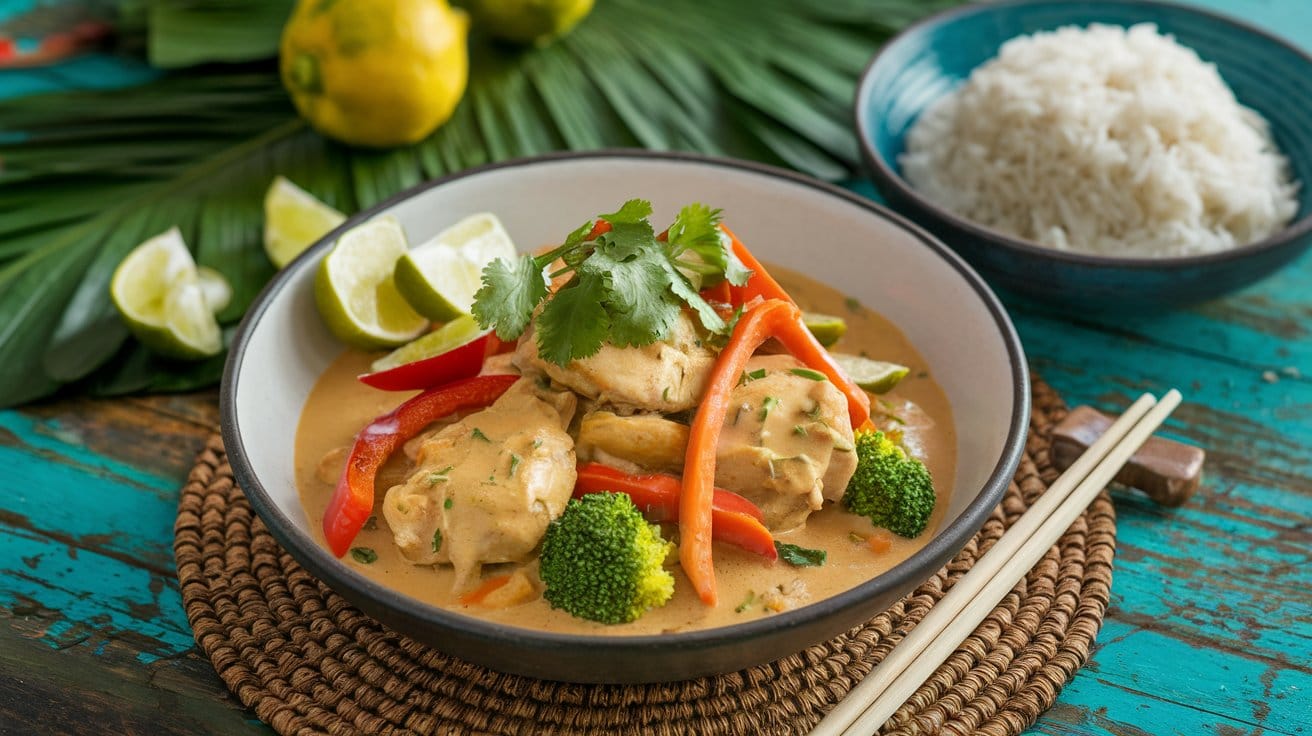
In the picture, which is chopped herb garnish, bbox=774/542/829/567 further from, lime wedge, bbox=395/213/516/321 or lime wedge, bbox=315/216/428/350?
lime wedge, bbox=315/216/428/350

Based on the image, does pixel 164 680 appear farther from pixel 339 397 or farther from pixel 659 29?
pixel 659 29

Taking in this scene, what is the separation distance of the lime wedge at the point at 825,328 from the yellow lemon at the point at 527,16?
2.11 meters

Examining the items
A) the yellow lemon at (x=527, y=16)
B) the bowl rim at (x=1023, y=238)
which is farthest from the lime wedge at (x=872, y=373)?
the yellow lemon at (x=527, y=16)

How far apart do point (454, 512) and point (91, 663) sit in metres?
0.99

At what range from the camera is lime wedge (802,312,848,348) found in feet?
10.3

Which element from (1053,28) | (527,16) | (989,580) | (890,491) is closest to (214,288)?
(527,16)

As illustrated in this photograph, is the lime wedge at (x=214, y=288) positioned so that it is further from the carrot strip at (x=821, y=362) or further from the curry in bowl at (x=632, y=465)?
the carrot strip at (x=821, y=362)

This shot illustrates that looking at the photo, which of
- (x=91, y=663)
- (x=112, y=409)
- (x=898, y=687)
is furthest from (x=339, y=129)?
(x=898, y=687)

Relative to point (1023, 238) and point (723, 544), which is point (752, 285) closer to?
point (723, 544)

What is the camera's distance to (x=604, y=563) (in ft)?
7.75

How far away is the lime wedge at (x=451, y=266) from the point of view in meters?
3.19

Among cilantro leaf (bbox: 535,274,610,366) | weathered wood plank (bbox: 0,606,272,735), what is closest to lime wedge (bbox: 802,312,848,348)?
cilantro leaf (bbox: 535,274,610,366)

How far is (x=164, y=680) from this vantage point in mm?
2627

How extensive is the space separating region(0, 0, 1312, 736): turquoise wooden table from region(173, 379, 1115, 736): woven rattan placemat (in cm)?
9
